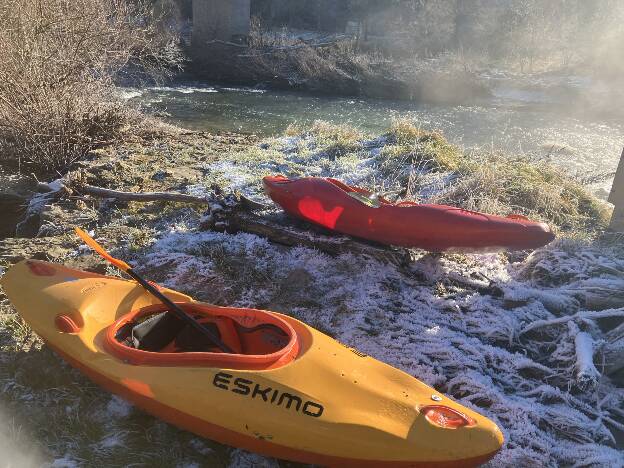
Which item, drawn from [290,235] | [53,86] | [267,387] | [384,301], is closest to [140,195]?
[290,235]

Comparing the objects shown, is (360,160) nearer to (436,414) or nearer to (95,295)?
(95,295)

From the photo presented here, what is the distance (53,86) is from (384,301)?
16.8 feet

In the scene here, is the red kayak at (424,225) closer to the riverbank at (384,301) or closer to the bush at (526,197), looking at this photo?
the riverbank at (384,301)

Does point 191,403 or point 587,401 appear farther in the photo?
point 587,401

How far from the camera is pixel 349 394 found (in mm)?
2221

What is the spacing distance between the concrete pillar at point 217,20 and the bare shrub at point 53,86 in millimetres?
13892

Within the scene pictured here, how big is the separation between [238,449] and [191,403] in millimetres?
342

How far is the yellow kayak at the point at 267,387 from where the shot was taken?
204 centimetres

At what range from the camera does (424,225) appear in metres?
3.79

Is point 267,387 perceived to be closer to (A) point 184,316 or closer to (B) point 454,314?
(A) point 184,316

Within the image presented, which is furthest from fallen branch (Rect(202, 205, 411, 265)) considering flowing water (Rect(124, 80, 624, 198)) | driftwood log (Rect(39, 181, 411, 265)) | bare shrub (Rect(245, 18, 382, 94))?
bare shrub (Rect(245, 18, 382, 94))

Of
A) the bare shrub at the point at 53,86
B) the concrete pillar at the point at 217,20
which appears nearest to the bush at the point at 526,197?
the bare shrub at the point at 53,86

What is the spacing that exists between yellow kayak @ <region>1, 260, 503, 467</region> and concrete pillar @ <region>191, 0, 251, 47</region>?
19.6 meters

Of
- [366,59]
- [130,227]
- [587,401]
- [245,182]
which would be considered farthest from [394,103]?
[587,401]
